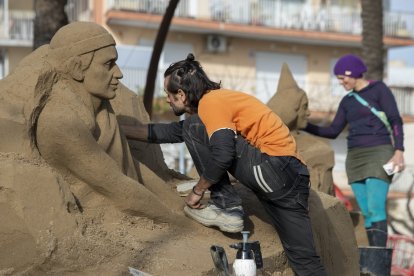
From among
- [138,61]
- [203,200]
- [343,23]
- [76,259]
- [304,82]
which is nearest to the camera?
[76,259]

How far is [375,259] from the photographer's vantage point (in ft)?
26.8

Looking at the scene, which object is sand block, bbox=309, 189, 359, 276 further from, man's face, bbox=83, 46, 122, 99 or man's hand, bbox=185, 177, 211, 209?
man's face, bbox=83, 46, 122, 99

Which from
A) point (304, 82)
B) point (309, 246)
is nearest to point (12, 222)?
point (309, 246)

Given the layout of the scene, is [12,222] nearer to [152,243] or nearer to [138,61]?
[152,243]

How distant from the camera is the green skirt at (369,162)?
8617 millimetres

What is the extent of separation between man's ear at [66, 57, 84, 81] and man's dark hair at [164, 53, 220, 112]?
21.0 inches

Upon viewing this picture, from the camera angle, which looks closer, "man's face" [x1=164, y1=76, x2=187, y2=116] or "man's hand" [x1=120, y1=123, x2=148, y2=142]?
"man's face" [x1=164, y1=76, x2=187, y2=116]

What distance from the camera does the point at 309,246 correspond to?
234 inches

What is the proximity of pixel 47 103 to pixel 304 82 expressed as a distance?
25.6 metres

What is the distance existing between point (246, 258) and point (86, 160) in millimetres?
1093

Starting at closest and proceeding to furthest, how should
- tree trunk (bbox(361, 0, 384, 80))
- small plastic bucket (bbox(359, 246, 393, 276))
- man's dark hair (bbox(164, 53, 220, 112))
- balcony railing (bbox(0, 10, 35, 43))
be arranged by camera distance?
man's dark hair (bbox(164, 53, 220, 112)) → small plastic bucket (bbox(359, 246, 393, 276)) → tree trunk (bbox(361, 0, 384, 80)) → balcony railing (bbox(0, 10, 35, 43))

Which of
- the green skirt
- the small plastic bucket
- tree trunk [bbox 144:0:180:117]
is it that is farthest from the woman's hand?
tree trunk [bbox 144:0:180:117]

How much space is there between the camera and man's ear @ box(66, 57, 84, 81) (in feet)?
19.5

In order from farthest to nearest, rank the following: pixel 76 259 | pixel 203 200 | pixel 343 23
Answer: pixel 343 23 → pixel 203 200 → pixel 76 259
